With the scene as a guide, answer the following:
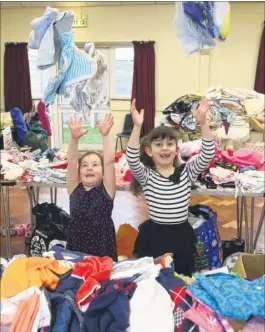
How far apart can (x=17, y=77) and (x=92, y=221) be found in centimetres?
505

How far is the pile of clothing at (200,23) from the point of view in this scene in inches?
67.7

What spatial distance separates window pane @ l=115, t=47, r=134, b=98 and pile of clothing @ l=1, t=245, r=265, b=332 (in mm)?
5262

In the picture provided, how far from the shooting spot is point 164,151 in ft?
5.93

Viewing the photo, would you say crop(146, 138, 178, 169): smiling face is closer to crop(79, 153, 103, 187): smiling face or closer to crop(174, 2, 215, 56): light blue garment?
crop(79, 153, 103, 187): smiling face

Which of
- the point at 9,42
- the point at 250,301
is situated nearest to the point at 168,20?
the point at 9,42

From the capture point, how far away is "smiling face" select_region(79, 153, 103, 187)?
1.74 m

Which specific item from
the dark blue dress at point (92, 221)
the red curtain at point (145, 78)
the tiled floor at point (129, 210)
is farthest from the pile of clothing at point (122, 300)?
the red curtain at point (145, 78)

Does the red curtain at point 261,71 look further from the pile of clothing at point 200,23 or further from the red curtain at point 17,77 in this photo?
the pile of clothing at point 200,23

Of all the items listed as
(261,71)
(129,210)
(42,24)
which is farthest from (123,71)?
(42,24)

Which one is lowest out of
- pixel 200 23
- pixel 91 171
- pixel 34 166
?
pixel 34 166

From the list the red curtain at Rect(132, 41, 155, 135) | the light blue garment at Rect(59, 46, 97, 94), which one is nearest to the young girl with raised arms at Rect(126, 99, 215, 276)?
the light blue garment at Rect(59, 46, 97, 94)

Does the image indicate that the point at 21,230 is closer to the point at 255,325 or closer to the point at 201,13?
the point at 201,13

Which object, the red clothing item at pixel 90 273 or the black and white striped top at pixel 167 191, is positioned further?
the black and white striped top at pixel 167 191

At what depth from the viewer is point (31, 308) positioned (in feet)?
3.24
